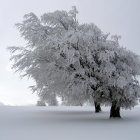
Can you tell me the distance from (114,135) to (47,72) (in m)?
9.38

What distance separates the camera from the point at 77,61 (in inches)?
751

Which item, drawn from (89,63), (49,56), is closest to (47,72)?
(49,56)

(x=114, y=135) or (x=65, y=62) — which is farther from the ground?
(x=65, y=62)

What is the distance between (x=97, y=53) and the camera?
19.6 metres

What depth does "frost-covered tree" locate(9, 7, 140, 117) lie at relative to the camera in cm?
1881

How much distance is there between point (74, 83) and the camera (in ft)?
63.5

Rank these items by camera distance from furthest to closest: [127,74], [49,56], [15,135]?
1. [49,56]
2. [127,74]
3. [15,135]

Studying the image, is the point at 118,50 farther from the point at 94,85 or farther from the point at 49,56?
the point at 49,56

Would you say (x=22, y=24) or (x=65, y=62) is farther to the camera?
(x=22, y=24)

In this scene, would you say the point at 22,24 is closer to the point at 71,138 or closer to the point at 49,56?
the point at 49,56

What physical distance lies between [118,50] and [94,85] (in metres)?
3.31

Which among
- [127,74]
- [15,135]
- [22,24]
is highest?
[22,24]

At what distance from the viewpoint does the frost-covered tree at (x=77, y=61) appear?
18.8 m

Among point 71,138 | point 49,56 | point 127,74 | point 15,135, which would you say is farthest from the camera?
point 49,56
